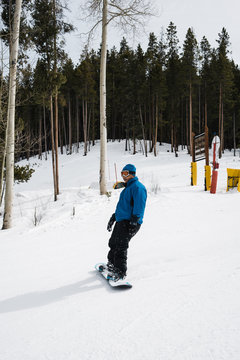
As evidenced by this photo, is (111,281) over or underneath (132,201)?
underneath

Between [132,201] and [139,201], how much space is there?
0.15 m

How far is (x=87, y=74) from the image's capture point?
104 feet

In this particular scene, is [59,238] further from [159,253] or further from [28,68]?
[28,68]

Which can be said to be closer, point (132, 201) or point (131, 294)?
point (131, 294)

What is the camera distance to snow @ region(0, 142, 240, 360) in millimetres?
1862

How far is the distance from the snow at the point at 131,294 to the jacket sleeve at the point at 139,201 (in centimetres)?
91

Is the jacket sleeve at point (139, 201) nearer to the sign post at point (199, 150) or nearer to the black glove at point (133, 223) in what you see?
the black glove at point (133, 223)

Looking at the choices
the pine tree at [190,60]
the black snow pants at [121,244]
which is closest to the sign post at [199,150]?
the black snow pants at [121,244]

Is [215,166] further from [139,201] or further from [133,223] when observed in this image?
[133,223]

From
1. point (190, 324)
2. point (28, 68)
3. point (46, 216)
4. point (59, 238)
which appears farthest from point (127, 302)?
point (28, 68)

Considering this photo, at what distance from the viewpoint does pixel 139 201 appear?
301cm

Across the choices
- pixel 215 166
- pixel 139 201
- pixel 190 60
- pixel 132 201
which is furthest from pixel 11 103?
pixel 190 60

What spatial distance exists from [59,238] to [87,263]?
1.71m

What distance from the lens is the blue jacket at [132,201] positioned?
2.99 meters
